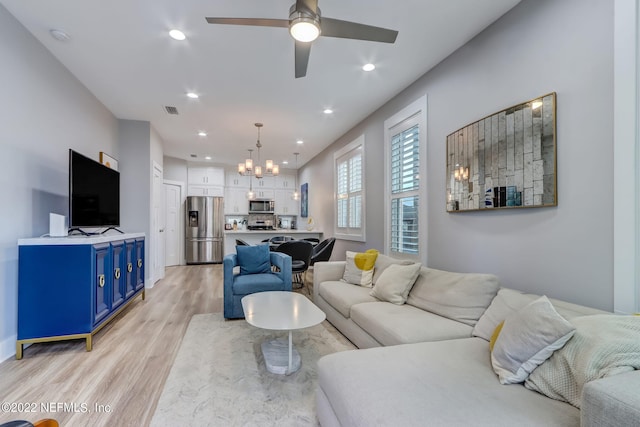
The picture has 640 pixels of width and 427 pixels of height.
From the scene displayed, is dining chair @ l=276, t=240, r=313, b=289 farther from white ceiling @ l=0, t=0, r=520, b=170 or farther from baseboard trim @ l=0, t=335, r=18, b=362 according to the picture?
baseboard trim @ l=0, t=335, r=18, b=362

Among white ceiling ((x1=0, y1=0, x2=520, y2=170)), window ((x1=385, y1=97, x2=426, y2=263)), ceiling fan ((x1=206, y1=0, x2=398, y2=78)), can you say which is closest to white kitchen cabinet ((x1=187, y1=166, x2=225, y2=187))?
white ceiling ((x1=0, y1=0, x2=520, y2=170))

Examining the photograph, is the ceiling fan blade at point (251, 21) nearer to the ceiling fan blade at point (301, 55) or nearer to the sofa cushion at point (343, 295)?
the ceiling fan blade at point (301, 55)

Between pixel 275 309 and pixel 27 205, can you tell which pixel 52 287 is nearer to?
pixel 27 205

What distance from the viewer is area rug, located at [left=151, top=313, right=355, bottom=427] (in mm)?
1723

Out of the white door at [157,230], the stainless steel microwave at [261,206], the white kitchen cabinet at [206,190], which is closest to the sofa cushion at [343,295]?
the white door at [157,230]

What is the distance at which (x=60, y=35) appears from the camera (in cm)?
266

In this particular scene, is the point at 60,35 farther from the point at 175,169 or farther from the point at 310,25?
the point at 175,169

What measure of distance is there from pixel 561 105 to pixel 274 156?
624 cm

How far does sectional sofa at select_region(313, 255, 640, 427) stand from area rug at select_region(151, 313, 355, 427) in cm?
35

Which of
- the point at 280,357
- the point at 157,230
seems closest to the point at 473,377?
the point at 280,357

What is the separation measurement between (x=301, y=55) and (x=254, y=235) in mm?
4860

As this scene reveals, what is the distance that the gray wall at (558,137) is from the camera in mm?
1741

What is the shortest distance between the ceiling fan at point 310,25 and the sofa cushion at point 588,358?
1932 millimetres

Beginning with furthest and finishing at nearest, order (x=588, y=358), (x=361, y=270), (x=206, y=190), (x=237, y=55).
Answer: (x=206, y=190) → (x=361, y=270) → (x=237, y=55) → (x=588, y=358)
